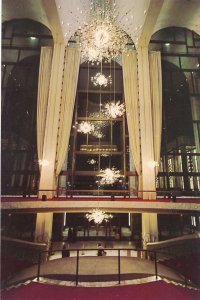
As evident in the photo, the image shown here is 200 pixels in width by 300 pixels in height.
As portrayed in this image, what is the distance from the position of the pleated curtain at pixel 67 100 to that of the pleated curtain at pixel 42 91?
2.23ft

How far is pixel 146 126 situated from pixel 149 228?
4110 mm

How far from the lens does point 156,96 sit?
9859 millimetres

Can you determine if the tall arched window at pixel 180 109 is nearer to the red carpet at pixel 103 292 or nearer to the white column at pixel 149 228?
the white column at pixel 149 228

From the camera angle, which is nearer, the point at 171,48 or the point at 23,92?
the point at 23,92

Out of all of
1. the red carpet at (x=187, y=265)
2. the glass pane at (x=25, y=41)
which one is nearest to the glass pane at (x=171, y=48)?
the glass pane at (x=25, y=41)

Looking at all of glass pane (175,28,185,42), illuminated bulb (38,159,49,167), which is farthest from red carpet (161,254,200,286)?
glass pane (175,28,185,42)

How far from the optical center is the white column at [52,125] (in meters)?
8.92

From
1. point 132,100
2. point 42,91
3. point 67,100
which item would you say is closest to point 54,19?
point 42,91

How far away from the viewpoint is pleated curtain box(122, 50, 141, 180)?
9.48 meters

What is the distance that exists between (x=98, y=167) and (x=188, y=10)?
7.31 meters

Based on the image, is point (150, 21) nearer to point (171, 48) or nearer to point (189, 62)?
point (171, 48)

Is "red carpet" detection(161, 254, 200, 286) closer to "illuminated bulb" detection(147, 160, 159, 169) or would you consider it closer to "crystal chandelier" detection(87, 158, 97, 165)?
"illuminated bulb" detection(147, 160, 159, 169)

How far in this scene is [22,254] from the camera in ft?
22.3

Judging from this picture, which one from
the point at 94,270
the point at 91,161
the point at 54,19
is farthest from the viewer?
the point at 91,161
